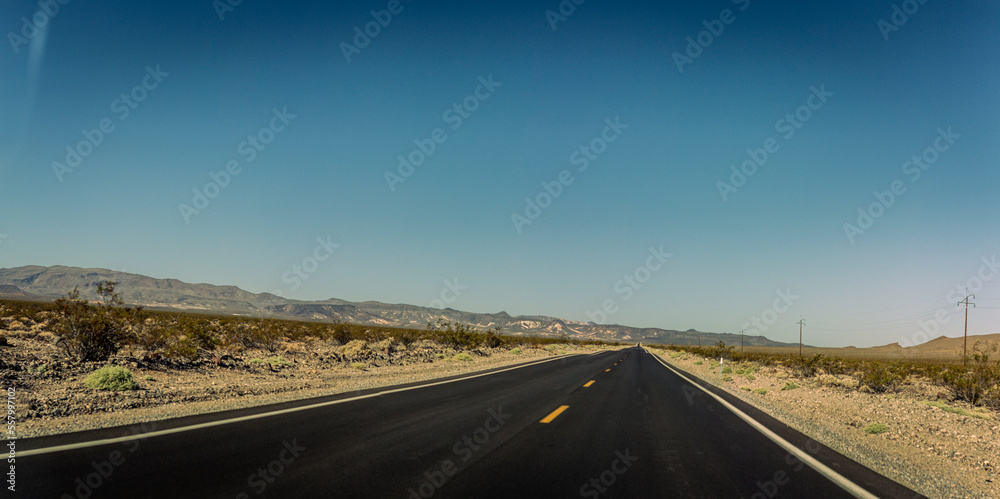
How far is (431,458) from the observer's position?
5934mm

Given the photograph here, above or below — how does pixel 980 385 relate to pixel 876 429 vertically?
above

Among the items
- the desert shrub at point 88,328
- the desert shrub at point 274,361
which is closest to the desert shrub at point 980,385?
the desert shrub at point 274,361

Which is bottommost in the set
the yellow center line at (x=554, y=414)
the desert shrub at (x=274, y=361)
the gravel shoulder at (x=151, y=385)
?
the desert shrub at (x=274, y=361)

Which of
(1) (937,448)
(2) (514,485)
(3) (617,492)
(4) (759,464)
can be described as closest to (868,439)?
(1) (937,448)

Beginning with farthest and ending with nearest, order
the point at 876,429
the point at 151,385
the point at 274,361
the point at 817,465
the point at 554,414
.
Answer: the point at 274,361 → the point at 151,385 → the point at 876,429 → the point at 554,414 → the point at 817,465

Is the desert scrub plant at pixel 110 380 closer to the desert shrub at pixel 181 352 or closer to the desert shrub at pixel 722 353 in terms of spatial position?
the desert shrub at pixel 181 352

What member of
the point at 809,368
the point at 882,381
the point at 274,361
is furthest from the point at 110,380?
the point at 809,368

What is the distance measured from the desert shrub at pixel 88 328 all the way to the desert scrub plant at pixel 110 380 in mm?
3426

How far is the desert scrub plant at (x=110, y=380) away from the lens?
1031 centimetres

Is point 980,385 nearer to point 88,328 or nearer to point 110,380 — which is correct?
point 110,380

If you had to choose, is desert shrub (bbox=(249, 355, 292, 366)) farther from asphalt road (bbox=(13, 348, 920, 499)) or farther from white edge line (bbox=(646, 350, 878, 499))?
white edge line (bbox=(646, 350, 878, 499))

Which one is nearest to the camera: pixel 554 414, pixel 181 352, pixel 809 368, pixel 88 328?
pixel 554 414

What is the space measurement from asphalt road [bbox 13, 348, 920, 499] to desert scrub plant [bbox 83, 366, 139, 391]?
12.8ft

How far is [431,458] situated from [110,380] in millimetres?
8736
